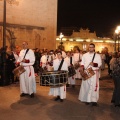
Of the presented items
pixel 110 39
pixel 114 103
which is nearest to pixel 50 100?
pixel 114 103

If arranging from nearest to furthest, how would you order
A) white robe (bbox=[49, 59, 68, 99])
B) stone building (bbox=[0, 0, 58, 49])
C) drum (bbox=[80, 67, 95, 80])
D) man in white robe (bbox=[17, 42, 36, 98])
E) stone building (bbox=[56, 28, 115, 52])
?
Result: 1. drum (bbox=[80, 67, 95, 80])
2. white robe (bbox=[49, 59, 68, 99])
3. man in white robe (bbox=[17, 42, 36, 98])
4. stone building (bbox=[0, 0, 58, 49])
5. stone building (bbox=[56, 28, 115, 52])

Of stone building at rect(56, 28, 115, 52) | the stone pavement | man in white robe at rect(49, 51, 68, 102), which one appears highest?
stone building at rect(56, 28, 115, 52)

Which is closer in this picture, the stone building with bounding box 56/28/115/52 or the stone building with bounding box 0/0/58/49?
the stone building with bounding box 0/0/58/49

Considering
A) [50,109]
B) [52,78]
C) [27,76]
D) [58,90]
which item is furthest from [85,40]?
[50,109]

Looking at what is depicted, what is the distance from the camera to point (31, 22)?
2358 cm

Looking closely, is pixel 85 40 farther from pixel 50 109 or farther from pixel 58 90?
pixel 50 109

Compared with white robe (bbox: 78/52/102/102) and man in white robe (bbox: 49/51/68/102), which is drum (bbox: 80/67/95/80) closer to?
white robe (bbox: 78/52/102/102)

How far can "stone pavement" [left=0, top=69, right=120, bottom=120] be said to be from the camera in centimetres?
755

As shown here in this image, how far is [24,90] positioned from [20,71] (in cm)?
104

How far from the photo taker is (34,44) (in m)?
23.5

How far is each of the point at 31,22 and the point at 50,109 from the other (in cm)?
1602

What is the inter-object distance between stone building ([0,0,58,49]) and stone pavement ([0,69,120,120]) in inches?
479

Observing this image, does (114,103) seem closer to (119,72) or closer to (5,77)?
(119,72)

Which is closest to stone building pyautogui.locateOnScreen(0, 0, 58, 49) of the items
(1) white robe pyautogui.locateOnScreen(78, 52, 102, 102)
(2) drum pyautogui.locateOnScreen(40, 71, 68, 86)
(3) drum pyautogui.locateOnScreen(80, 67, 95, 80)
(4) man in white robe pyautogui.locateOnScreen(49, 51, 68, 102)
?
(4) man in white robe pyautogui.locateOnScreen(49, 51, 68, 102)
